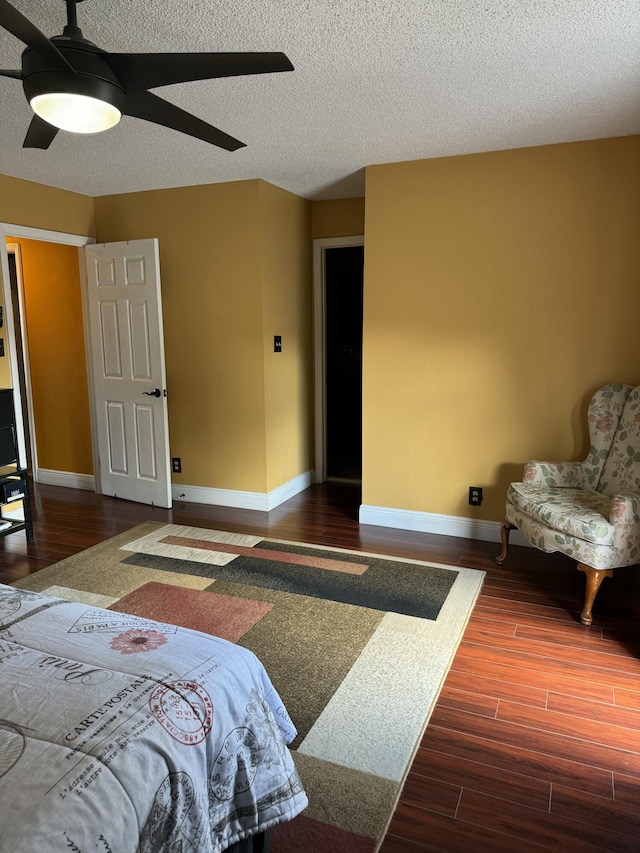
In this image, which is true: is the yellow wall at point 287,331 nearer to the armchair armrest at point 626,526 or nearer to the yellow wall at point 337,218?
the yellow wall at point 337,218

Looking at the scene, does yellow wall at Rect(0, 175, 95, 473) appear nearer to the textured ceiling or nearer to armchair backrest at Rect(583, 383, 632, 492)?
the textured ceiling

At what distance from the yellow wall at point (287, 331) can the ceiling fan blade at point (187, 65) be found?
288 centimetres

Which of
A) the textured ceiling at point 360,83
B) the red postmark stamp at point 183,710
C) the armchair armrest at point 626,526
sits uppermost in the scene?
the textured ceiling at point 360,83

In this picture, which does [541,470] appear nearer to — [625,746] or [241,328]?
[625,746]

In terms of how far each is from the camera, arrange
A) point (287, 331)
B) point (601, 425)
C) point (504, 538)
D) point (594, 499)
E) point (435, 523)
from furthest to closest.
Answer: point (287, 331) → point (435, 523) → point (504, 538) → point (601, 425) → point (594, 499)

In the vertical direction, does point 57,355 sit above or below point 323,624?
above

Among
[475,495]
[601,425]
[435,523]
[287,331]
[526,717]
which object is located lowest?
[526,717]

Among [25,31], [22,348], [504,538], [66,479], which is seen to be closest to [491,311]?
[504,538]

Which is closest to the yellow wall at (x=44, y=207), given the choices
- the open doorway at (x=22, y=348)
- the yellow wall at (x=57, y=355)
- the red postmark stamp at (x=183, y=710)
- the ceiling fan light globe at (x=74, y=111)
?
the yellow wall at (x=57, y=355)

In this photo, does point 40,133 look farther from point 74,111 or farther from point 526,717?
point 526,717

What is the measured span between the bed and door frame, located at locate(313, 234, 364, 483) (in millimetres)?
3983

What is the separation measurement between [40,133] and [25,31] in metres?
0.78

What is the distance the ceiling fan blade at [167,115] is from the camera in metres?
1.85

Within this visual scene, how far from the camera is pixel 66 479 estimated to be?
223 inches
